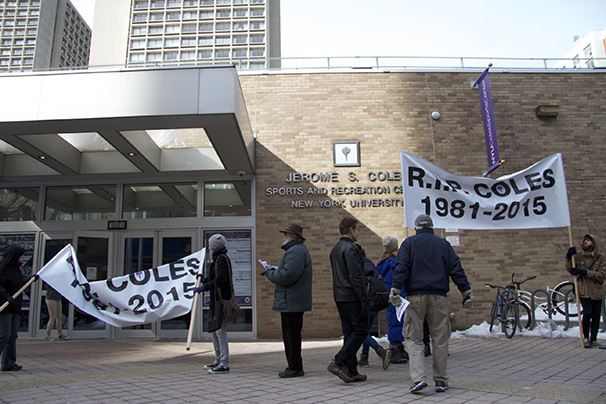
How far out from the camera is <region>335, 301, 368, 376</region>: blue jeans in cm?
450

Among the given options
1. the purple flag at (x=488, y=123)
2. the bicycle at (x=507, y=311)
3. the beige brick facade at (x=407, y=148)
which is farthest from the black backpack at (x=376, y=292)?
the purple flag at (x=488, y=123)

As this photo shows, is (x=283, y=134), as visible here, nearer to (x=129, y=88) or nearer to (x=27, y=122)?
(x=129, y=88)

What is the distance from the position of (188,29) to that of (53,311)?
86469 millimetres

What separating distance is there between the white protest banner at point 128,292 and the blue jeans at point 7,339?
2.25 ft

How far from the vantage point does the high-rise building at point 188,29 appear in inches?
3233

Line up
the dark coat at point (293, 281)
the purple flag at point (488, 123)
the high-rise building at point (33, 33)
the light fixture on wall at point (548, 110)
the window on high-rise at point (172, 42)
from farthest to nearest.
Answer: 1. the high-rise building at point (33, 33)
2. the window on high-rise at point (172, 42)
3. the light fixture on wall at point (548, 110)
4. the purple flag at point (488, 123)
5. the dark coat at point (293, 281)

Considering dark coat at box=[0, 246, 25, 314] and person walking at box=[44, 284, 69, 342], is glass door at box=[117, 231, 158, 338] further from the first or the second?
dark coat at box=[0, 246, 25, 314]

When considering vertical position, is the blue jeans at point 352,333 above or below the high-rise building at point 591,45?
below

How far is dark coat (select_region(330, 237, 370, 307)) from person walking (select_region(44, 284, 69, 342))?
286 inches

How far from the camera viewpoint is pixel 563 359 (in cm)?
568

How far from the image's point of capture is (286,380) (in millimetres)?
4738

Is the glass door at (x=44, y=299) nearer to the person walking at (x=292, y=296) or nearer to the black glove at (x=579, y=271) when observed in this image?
the person walking at (x=292, y=296)

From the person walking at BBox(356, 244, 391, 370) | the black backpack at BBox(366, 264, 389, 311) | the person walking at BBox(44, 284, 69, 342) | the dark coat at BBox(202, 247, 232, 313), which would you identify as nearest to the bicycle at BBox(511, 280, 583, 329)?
the person walking at BBox(356, 244, 391, 370)

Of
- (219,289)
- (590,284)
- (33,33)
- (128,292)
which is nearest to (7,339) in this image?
(128,292)
